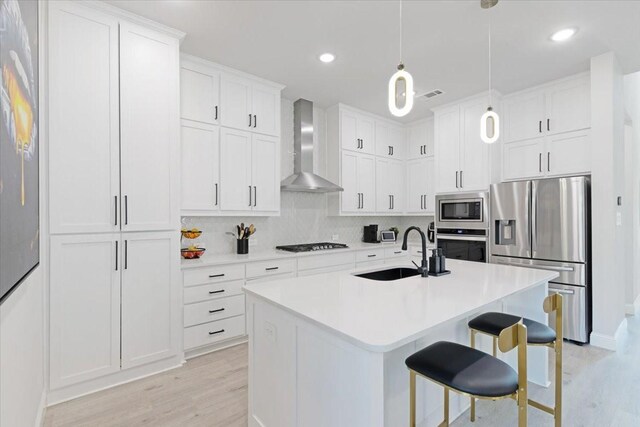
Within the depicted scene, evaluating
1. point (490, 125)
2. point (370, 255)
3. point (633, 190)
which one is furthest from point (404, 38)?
point (633, 190)

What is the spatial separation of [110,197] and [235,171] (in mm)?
1281

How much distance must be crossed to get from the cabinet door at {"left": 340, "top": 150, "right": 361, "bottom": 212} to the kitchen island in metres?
2.37

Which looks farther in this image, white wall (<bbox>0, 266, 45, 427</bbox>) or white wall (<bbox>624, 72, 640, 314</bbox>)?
white wall (<bbox>624, 72, 640, 314</bbox>)

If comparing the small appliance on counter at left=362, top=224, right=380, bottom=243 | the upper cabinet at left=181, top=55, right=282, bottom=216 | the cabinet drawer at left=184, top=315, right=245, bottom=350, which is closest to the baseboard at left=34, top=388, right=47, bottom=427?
the cabinet drawer at left=184, top=315, right=245, bottom=350

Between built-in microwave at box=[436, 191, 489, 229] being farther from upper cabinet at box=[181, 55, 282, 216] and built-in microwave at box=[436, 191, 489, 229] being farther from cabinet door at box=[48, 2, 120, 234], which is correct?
cabinet door at box=[48, 2, 120, 234]

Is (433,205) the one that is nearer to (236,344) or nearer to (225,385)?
(236,344)

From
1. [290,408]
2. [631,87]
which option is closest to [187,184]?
[290,408]

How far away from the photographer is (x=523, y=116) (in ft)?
12.6

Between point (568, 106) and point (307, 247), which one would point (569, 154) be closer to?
point (568, 106)

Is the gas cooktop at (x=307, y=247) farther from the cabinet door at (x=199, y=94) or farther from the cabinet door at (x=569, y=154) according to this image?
the cabinet door at (x=569, y=154)

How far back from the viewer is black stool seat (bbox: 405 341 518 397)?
1187mm

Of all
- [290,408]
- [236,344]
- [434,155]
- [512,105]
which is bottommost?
[236,344]

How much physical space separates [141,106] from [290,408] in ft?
7.99

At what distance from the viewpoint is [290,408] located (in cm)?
152
